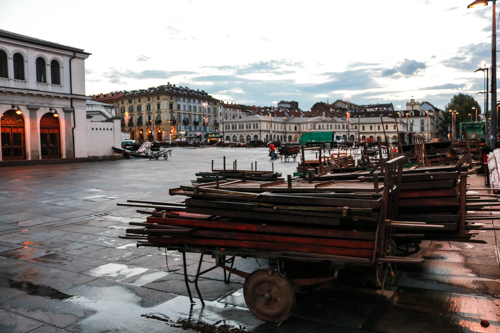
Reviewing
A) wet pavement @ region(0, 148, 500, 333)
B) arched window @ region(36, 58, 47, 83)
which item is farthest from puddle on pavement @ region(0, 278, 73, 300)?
arched window @ region(36, 58, 47, 83)

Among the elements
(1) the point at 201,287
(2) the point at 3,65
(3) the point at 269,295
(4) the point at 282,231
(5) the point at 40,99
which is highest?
(2) the point at 3,65

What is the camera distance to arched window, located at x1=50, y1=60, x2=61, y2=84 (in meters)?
32.8

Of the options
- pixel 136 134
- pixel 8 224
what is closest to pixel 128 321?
pixel 8 224

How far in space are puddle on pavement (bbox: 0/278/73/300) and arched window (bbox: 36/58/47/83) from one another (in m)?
30.8

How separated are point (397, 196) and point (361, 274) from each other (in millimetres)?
1454

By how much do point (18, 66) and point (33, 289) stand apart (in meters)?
30.8

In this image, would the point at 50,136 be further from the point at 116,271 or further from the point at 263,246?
the point at 263,246

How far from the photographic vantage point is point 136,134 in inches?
5064

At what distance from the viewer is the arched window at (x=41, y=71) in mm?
31828

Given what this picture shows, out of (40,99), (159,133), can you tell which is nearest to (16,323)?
(40,99)

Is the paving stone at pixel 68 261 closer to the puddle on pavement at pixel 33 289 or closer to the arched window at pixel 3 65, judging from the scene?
the puddle on pavement at pixel 33 289

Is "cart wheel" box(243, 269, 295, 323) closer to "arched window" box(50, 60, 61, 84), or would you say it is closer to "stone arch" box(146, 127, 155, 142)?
"arched window" box(50, 60, 61, 84)

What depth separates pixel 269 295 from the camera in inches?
160

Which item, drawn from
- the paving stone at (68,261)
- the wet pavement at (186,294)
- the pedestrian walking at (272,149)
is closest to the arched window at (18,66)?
the pedestrian walking at (272,149)
